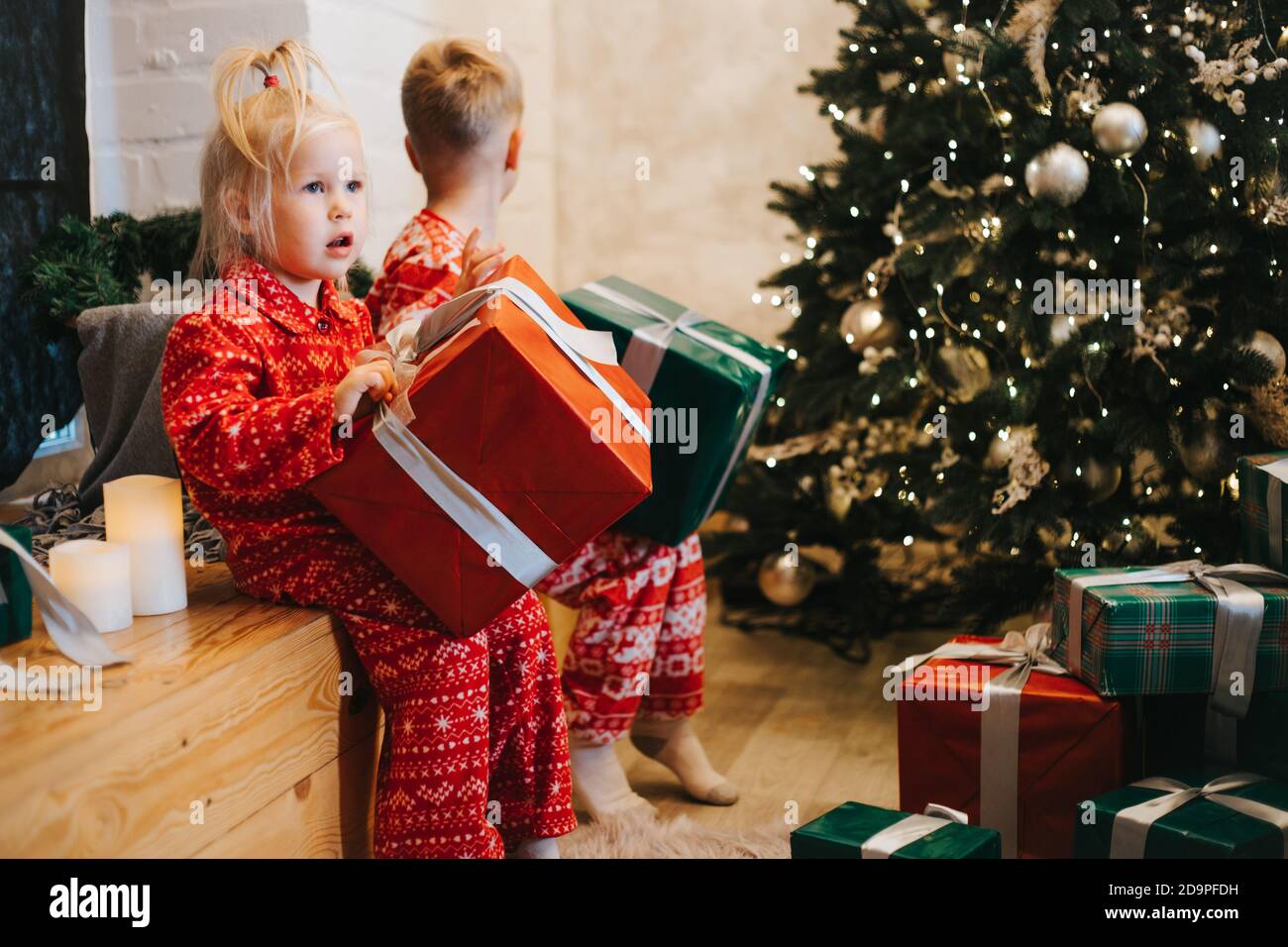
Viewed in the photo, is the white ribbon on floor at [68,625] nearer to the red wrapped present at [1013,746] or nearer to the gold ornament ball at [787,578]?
the red wrapped present at [1013,746]

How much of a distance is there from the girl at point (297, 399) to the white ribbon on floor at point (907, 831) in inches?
16.6

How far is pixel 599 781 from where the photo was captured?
5.80 feet

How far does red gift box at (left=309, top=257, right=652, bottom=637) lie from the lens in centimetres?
124

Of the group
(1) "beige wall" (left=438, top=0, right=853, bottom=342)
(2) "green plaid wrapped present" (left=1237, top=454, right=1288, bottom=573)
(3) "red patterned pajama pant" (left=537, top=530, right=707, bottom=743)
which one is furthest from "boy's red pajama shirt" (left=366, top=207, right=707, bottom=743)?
(1) "beige wall" (left=438, top=0, right=853, bottom=342)

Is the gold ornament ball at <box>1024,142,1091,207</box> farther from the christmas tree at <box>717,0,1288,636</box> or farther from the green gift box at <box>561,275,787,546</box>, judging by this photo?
the green gift box at <box>561,275,787,546</box>

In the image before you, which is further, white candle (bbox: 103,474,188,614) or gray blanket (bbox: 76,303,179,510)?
gray blanket (bbox: 76,303,179,510)

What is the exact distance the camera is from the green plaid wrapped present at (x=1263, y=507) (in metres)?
1.54

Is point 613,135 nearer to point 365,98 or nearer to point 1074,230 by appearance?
point 365,98

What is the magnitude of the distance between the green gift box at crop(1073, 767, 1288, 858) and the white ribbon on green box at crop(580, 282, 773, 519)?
65cm

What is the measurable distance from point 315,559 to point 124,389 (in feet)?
1.83

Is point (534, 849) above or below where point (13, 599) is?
below

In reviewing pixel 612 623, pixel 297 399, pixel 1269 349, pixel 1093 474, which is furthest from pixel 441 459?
pixel 1269 349

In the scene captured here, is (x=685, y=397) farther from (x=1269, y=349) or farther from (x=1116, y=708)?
(x=1269, y=349)
